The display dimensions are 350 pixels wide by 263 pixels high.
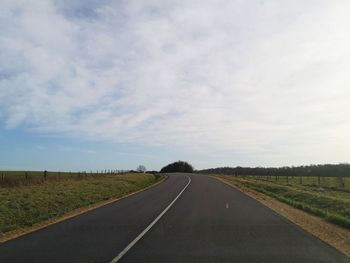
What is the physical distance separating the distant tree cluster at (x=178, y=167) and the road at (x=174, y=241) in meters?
143

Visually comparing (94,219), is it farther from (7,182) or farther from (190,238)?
(7,182)

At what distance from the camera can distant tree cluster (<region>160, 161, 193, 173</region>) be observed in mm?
161125

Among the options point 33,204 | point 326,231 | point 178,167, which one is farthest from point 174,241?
point 178,167

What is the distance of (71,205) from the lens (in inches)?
966

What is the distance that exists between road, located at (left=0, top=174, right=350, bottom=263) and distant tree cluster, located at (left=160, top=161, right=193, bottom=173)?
5622 inches

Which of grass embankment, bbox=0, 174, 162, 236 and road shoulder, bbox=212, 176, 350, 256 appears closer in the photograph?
road shoulder, bbox=212, 176, 350, 256

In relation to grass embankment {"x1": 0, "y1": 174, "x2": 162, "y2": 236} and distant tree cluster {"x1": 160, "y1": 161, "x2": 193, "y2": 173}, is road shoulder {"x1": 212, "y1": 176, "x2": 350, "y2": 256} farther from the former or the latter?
distant tree cluster {"x1": 160, "y1": 161, "x2": 193, "y2": 173}

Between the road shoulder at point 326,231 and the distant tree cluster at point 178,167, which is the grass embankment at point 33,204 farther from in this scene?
the distant tree cluster at point 178,167

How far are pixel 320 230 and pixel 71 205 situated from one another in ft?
44.4

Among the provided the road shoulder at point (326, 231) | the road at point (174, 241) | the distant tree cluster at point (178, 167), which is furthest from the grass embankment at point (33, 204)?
the distant tree cluster at point (178, 167)

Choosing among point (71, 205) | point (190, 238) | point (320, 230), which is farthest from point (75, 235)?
point (71, 205)

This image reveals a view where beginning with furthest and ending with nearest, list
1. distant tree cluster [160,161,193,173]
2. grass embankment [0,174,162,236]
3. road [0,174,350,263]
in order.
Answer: distant tree cluster [160,161,193,173] < grass embankment [0,174,162,236] < road [0,174,350,263]

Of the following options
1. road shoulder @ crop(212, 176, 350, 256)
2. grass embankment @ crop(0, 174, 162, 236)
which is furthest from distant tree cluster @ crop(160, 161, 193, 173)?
road shoulder @ crop(212, 176, 350, 256)

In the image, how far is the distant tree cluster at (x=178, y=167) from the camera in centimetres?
16112
